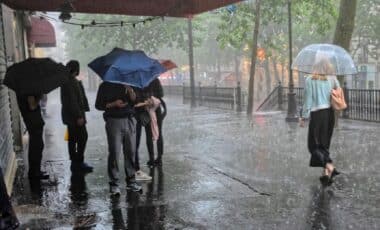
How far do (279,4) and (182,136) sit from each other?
9.80 m

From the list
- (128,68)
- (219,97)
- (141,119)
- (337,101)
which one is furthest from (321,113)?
(219,97)

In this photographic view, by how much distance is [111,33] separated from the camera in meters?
38.5

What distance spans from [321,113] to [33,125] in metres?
4.35

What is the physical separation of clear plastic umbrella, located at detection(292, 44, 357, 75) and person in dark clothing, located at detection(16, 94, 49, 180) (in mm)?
4086

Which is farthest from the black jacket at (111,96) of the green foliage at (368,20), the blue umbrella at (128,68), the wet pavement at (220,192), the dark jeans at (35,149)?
the green foliage at (368,20)

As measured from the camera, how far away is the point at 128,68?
6.75 m

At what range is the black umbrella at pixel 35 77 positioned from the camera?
7422 mm

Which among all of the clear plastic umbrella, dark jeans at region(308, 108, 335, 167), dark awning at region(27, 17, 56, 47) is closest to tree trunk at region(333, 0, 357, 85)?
the clear plastic umbrella

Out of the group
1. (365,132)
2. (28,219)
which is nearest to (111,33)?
(365,132)

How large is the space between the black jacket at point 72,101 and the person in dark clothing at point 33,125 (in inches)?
26.3

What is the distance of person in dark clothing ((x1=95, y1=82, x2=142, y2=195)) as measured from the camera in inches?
274

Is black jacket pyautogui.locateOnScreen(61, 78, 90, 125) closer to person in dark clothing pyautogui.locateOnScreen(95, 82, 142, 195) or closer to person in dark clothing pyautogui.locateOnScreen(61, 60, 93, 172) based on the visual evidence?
person in dark clothing pyautogui.locateOnScreen(61, 60, 93, 172)

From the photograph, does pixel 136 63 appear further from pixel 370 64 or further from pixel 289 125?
pixel 370 64

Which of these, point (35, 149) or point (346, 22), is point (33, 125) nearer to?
point (35, 149)
